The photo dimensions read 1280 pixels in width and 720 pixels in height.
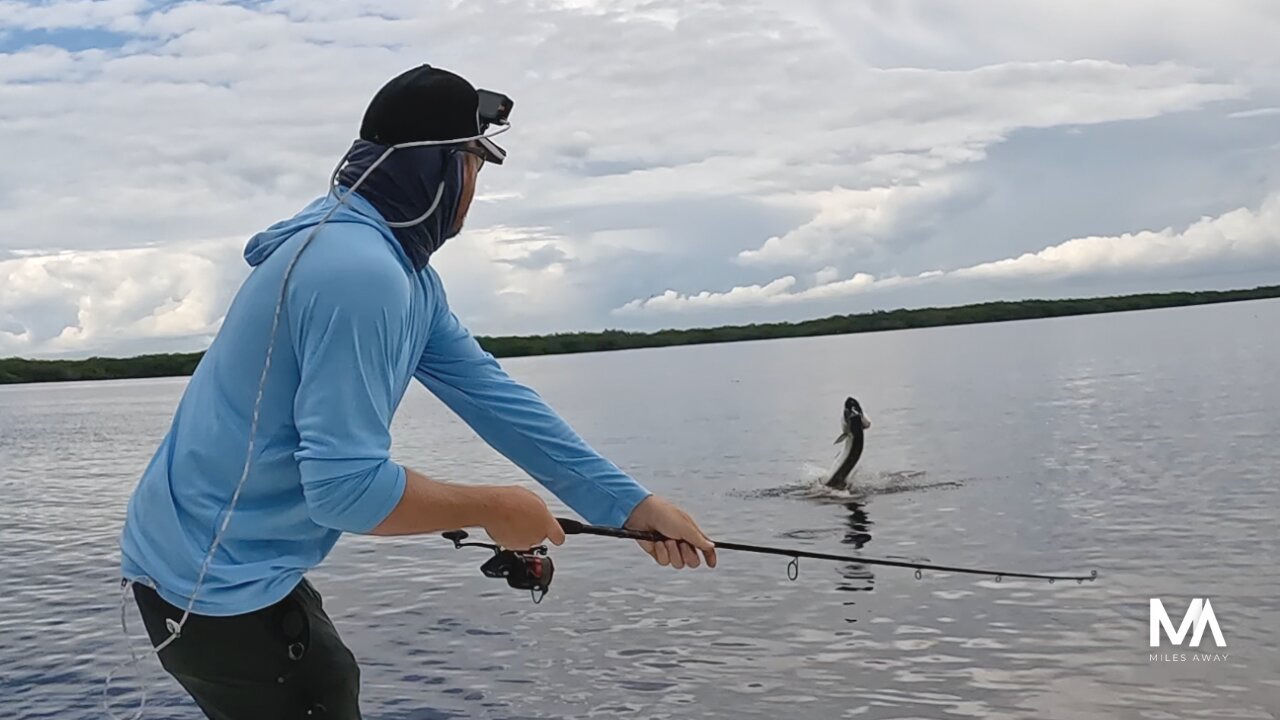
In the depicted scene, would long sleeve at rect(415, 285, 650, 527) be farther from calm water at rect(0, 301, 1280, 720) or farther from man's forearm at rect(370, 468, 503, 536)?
calm water at rect(0, 301, 1280, 720)

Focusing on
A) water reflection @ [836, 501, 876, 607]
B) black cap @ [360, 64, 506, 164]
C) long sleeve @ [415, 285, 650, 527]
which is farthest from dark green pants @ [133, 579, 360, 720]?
water reflection @ [836, 501, 876, 607]

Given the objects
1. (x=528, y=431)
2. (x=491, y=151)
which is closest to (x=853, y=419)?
(x=528, y=431)

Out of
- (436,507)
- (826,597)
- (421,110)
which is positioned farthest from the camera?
(826,597)

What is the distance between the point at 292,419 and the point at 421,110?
0.85 metres

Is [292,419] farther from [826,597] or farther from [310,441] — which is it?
[826,597]

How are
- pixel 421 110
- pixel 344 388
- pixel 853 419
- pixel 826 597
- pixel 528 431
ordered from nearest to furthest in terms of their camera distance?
1. pixel 344 388
2. pixel 421 110
3. pixel 528 431
4. pixel 826 597
5. pixel 853 419

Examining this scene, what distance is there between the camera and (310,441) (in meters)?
3.17

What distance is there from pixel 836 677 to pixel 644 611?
3.18m

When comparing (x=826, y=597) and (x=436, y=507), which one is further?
(x=826, y=597)

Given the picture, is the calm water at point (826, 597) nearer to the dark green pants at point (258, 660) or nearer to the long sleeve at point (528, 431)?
the long sleeve at point (528, 431)

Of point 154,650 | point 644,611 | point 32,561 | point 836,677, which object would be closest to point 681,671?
point 836,677

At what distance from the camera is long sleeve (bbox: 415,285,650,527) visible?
430 cm

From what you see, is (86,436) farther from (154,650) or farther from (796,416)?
(154,650)

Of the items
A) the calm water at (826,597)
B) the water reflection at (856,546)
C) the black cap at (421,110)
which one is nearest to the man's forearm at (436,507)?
the black cap at (421,110)
